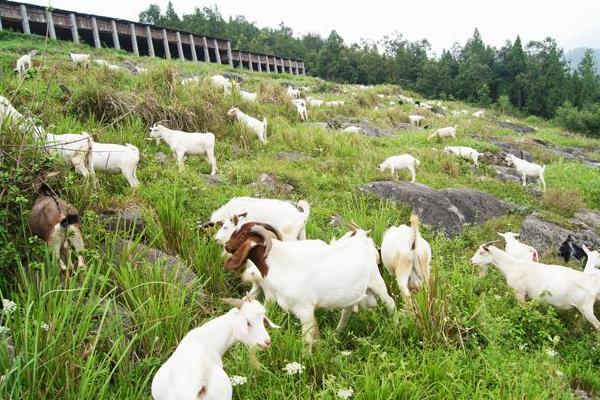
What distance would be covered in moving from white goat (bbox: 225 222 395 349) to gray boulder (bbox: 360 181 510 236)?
16.9 feet

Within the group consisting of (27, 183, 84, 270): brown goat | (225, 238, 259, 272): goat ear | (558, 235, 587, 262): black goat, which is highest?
(27, 183, 84, 270): brown goat

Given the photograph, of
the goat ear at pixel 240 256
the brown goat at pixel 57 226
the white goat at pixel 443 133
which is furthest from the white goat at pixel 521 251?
the white goat at pixel 443 133

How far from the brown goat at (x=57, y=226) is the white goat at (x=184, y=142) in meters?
5.10

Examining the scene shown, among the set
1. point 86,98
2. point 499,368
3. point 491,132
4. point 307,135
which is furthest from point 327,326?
point 491,132

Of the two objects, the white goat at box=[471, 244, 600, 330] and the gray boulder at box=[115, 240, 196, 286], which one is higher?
the gray boulder at box=[115, 240, 196, 286]

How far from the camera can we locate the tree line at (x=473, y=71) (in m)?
64.8

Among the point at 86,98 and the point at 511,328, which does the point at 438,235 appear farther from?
the point at 86,98

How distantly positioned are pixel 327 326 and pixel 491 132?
23.2 metres

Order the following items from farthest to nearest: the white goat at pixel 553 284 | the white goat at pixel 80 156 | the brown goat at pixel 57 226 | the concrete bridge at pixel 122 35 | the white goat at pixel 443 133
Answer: the concrete bridge at pixel 122 35
the white goat at pixel 443 133
the white goat at pixel 80 156
the white goat at pixel 553 284
the brown goat at pixel 57 226

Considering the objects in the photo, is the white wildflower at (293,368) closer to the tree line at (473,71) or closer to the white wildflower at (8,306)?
the white wildflower at (8,306)

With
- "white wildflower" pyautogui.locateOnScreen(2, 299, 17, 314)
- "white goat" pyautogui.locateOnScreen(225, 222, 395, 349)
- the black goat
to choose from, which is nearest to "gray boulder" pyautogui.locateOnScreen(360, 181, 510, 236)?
the black goat

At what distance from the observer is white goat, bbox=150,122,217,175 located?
9.67 meters

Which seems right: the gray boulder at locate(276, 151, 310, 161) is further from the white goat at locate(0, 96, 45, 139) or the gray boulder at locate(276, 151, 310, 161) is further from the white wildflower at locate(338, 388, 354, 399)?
the white wildflower at locate(338, 388, 354, 399)

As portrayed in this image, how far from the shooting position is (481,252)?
6875mm
